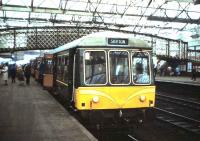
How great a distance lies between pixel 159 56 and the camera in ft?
181

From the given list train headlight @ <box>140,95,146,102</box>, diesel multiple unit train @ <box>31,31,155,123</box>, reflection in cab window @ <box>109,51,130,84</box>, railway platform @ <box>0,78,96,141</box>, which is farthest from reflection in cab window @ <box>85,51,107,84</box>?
railway platform @ <box>0,78,96,141</box>

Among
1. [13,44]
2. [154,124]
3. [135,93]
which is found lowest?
[154,124]

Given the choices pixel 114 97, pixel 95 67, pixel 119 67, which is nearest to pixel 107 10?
pixel 119 67

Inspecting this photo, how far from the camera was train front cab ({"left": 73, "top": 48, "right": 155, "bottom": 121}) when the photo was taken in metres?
11.3

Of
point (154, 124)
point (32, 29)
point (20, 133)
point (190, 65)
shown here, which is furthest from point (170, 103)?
point (190, 65)

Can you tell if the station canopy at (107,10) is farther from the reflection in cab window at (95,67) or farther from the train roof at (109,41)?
the reflection in cab window at (95,67)

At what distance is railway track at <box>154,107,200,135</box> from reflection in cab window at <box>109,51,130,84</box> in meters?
2.90

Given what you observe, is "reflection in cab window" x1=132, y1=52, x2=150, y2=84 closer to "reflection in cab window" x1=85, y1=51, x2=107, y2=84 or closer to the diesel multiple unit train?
the diesel multiple unit train

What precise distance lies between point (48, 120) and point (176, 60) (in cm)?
4633

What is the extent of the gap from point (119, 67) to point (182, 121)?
4690 mm

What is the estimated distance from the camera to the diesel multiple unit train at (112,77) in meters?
11.4

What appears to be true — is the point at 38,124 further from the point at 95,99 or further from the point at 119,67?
the point at 119,67

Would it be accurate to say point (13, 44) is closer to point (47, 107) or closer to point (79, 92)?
point (47, 107)

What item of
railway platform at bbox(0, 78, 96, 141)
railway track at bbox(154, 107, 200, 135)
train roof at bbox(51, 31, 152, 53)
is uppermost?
train roof at bbox(51, 31, 152, 53)
